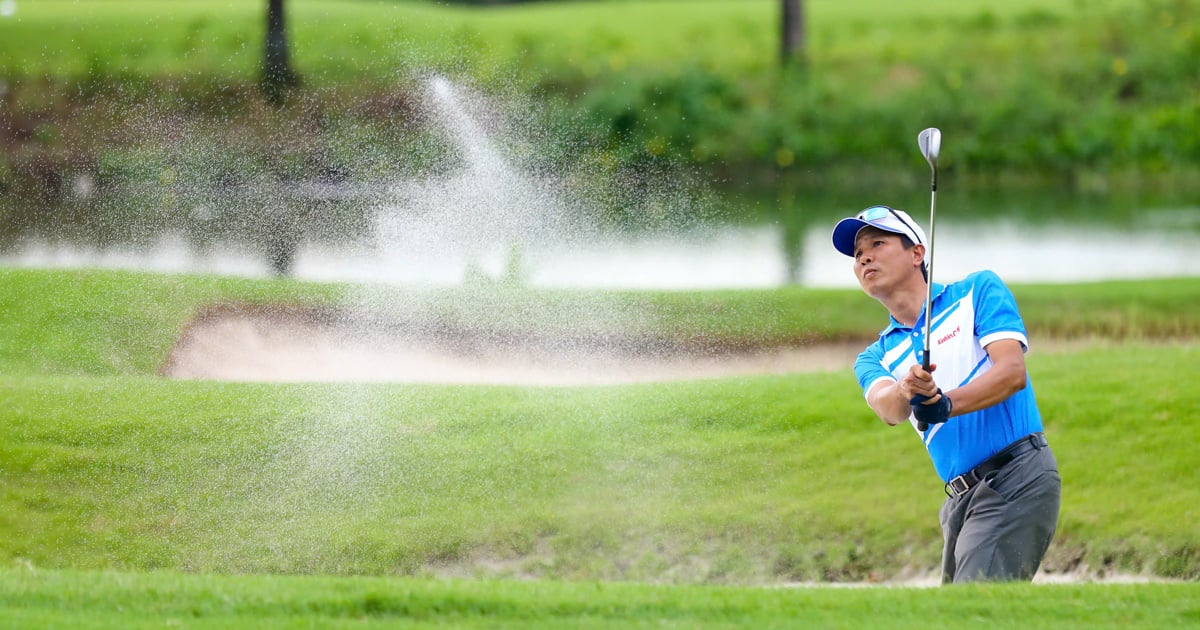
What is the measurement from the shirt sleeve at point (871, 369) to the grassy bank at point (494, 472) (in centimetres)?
296

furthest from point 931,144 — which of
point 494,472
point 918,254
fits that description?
point 494,472

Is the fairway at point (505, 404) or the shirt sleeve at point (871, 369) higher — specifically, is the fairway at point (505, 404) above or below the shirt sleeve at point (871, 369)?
below

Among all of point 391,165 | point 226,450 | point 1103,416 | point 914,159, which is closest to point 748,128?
point 914,159

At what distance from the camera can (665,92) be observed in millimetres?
26922

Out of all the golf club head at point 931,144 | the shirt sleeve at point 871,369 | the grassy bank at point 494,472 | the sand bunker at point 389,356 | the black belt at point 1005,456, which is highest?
the golf club head at point 931,144

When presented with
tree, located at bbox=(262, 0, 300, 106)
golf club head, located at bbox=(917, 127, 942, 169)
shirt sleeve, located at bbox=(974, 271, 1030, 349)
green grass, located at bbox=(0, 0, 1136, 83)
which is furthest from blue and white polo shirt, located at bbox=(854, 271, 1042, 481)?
green grass, located at bbox=(0, 0, 1136, 83)

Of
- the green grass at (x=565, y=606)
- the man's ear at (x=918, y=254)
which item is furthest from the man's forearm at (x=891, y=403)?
the green grass at (x=565, y=606)

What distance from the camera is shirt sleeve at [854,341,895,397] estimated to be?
5234mm

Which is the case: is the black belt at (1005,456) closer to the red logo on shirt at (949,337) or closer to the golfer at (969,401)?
the golfer at (969,401)

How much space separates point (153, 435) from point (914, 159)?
19483 mm

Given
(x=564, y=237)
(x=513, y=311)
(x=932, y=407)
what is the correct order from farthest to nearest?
(x=564, y=237)
(x=513, y=311)
(x=932, y=407)

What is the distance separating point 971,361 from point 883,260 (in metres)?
0.50

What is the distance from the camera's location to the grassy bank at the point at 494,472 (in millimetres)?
7922

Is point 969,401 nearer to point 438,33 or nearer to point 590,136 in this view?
point 590,136
